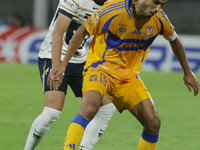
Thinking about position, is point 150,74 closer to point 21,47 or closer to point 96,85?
point 21,47

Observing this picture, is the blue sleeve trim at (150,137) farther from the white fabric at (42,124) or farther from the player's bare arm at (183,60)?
the white fabric at (42,124)

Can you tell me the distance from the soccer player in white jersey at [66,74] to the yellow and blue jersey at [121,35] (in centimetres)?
34

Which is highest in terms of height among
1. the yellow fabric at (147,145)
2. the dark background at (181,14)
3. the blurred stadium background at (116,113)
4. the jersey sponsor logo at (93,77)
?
the jersey sponsor logo at (93,77)

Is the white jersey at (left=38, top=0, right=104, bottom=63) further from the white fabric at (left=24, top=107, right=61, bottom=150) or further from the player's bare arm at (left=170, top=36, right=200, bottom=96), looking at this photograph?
the player's bare arm at (left=170, top=36, right=200, bottom=96)

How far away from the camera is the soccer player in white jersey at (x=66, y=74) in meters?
3.69

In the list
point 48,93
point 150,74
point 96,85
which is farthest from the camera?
point 150,74

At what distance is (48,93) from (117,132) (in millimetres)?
1691

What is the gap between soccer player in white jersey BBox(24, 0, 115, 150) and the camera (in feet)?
12.1

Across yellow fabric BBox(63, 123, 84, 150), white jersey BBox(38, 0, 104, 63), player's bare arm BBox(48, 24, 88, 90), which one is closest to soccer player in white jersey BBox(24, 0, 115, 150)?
white jersey BBox(38, 0, 104, 63)

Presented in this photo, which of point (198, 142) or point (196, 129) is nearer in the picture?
point (198, 142)

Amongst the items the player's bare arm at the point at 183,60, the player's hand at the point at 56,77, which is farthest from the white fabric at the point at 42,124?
the player's bare arm at the point at 183,60

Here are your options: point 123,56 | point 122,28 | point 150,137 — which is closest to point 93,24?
point 122,28

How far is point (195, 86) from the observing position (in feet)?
12.3

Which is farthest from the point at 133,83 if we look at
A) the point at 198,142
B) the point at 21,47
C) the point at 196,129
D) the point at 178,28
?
the point at 178,28
